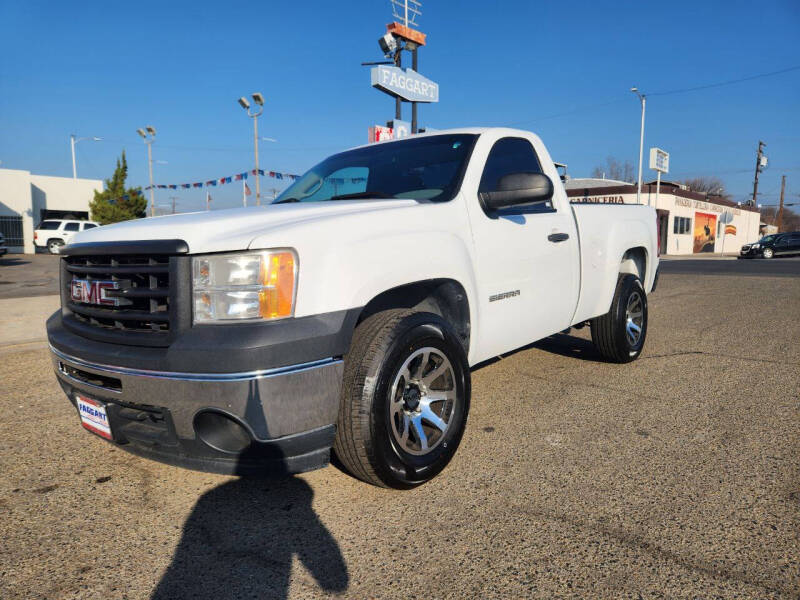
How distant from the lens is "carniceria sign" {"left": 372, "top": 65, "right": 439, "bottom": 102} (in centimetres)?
1720

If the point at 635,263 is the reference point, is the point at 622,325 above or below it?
below

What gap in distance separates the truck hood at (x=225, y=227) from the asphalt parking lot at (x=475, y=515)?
4.03ft

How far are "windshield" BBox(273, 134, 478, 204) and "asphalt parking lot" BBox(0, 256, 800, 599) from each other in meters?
1.55

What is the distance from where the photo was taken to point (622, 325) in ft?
15.3

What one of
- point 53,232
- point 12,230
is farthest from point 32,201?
point 53,232

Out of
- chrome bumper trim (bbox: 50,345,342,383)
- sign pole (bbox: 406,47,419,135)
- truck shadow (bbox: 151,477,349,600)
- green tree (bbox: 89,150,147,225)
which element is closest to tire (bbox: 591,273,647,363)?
truck shadow (bbox: 151,477,349,600)

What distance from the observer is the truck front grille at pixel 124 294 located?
2.22 m

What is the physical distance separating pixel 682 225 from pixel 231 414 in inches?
1846

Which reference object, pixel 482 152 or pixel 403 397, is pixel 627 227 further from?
pixel 403 397

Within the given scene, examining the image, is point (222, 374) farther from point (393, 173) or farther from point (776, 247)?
point (776, 247)

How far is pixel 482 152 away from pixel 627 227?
6.65ft

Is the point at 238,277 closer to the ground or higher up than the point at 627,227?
closer to the ground

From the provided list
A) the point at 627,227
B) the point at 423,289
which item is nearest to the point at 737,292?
the point at 627,227

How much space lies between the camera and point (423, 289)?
9.54 ft
